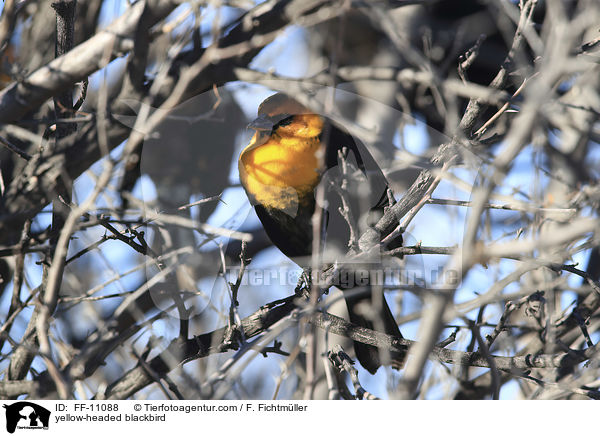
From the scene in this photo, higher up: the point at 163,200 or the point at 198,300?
the point at 163,200

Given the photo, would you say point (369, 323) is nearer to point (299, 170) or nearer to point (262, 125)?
point (299, 170)

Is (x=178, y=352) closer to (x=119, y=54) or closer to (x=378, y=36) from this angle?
(x=119, y=54)

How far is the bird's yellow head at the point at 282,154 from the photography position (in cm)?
271

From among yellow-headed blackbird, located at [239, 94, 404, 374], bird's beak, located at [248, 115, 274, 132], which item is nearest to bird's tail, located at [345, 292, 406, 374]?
yellow-headed blackbird, located at [239, 94, 404, 374]

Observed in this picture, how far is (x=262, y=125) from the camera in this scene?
108 inches

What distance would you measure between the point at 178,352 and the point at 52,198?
2.73ft

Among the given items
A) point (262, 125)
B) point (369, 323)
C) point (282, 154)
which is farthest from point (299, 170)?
point (369, 323)

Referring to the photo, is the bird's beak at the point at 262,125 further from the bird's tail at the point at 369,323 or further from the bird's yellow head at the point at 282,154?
the bird's tail at the point at 369,323

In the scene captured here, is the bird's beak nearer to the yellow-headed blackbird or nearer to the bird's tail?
the yellow-headed blackbird

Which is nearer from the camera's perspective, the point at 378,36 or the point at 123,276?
the point at 123,276

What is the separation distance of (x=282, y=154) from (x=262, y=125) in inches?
7.4

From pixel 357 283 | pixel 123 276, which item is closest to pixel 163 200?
pixel 123 276

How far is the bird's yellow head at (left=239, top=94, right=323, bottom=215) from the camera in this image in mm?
2711

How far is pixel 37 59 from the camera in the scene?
3.12m
